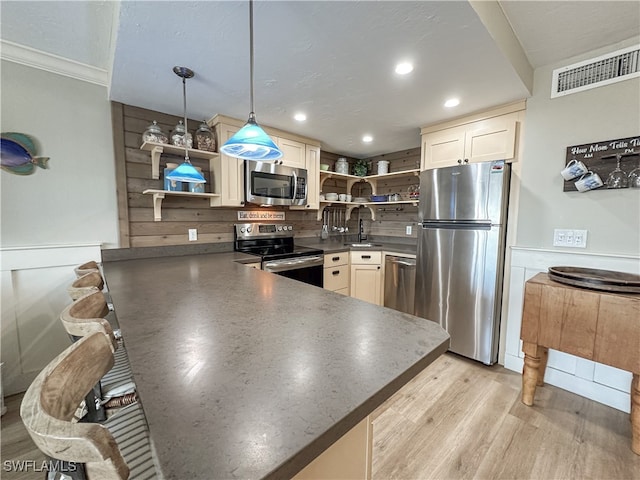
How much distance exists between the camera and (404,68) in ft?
5.40

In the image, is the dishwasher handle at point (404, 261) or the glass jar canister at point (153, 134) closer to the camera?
the glass jar canister at point (153, 134)

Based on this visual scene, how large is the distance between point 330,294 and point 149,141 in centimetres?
191

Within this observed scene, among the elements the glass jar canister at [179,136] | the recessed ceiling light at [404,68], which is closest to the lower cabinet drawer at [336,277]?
the glass jar canister at [179,136]

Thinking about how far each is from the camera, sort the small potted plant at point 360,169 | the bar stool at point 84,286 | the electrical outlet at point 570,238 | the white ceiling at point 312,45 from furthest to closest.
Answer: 1. the small potted plant at point 360,169
2. the electrical outlet at point 570,238
3. the white ceiling at point 312,45
4. the bar stool at point 84,286

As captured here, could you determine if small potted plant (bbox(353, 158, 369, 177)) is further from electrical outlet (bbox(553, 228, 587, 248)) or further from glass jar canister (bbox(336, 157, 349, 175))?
electrical outlet (bbox(553, 228, 587, 248))

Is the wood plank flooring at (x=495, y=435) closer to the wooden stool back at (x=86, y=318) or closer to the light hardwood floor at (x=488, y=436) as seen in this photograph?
the light hardwood floor at (x=488, y=436)

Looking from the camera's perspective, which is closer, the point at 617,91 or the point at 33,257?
the point at 617,91

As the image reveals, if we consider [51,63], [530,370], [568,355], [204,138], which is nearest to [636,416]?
[530,370]

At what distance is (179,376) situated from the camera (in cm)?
57

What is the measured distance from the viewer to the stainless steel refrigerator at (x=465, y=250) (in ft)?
6.97

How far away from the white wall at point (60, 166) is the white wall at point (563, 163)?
3321mm

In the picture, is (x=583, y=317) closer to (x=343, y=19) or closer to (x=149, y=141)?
(x=343, y=19)

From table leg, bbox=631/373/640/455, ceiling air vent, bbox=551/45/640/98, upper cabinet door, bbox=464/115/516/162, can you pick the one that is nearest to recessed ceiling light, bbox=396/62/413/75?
upper cabinet door, bbox=464/115/516/162

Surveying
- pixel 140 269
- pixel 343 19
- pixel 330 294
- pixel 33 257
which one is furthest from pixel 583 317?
pixel 33 257
